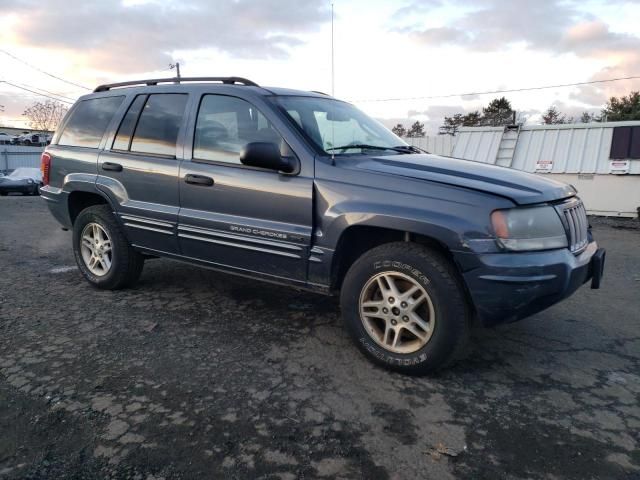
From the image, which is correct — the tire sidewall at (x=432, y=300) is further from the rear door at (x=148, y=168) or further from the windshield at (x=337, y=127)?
the rear door at (x=148, y=168)

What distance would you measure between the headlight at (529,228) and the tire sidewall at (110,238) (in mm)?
3328

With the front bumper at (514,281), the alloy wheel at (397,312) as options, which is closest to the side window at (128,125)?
the alloy wheel at (397,312)

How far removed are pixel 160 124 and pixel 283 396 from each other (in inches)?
101

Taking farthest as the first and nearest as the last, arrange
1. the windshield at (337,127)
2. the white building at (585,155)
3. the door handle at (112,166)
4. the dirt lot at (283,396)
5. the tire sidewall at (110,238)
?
the white building at (585,155) < the tire sidewall at (110,238) < the door handle at (112,166) < the windshield at (337,127) < the dirt lot at (283,396)

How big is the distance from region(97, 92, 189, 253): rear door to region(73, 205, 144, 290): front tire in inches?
7.3

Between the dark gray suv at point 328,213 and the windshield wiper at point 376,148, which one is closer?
the dark gray suv at point 328,213

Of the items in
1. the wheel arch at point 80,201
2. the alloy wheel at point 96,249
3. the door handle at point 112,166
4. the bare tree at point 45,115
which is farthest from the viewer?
the bare tree at point 45,115

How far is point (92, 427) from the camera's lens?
2.49m

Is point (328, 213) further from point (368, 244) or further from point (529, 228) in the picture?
point (529, 228)

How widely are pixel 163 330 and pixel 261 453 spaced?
1754mm

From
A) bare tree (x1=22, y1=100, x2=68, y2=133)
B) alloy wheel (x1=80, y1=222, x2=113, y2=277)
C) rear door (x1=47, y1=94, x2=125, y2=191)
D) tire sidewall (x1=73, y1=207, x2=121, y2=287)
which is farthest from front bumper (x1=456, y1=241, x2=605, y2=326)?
bare tree (x1=22, y1=100, x2=68, y2=133)

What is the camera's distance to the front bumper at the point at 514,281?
2.79 metres

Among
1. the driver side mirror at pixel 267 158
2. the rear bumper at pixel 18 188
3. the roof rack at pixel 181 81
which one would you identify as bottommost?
the rear bumper at pixel 18 188

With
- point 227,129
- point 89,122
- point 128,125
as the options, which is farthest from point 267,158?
point 89,122
